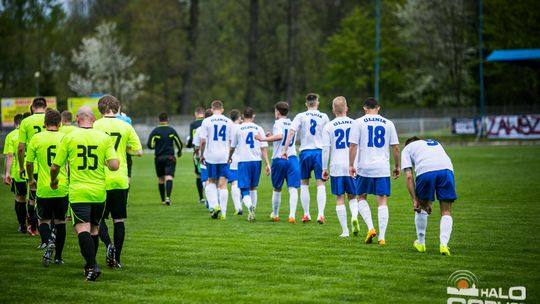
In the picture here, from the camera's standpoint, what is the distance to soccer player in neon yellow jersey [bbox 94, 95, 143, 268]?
10.1 metres

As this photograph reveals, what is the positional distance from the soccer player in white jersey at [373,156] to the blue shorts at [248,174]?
4153mm

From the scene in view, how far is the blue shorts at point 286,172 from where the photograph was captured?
15297 millimetres

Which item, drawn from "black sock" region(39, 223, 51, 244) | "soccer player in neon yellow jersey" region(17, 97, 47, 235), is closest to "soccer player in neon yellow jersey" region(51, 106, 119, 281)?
"black sock" region(39, 223, 51, 244)

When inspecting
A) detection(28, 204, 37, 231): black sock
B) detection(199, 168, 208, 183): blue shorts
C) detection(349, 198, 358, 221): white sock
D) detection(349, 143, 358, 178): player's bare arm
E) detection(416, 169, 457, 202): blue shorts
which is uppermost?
detection(349, 143, 358, 178): player's bare arm

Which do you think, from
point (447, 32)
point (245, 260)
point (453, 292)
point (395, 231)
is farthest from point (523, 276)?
point (447, 32)

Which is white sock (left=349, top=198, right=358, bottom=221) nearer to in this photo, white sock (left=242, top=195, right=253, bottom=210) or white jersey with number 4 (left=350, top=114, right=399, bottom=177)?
white jersey with number 4 (left=350, top=114, right=399, bottom=177)

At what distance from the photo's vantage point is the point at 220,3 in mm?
75438

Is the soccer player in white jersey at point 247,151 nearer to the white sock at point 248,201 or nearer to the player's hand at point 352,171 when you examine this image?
the white sock at point 248,201

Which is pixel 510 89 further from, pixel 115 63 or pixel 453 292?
pixel 453 292

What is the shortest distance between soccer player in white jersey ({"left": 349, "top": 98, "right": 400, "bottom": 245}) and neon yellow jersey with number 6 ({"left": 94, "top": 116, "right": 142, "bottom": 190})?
3478mm

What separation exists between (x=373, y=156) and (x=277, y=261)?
8.02ft

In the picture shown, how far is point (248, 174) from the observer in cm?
1579

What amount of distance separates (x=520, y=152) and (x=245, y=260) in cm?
2847

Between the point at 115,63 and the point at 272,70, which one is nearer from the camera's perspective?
the point at 115,63
